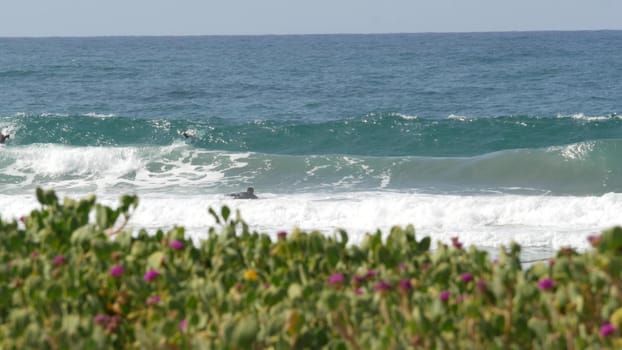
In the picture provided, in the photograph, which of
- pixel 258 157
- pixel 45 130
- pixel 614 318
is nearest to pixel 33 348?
pixel 614 318

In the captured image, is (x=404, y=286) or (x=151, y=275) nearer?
(x=404, y=286)

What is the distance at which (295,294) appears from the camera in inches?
112

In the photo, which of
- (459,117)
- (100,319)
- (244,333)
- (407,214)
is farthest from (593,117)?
(244,333)

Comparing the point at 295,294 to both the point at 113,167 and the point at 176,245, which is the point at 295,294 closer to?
the point at 176,245

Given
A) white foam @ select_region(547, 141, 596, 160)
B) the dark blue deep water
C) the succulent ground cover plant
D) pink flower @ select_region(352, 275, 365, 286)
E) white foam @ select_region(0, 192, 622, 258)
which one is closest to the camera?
the succulent ground cover plant

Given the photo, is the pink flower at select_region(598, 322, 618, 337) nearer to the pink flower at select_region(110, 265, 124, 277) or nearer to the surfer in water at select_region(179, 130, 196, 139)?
the pink flower at select_region(110, 265, 124, 277)

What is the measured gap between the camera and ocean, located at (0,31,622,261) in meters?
Answer: 14.0

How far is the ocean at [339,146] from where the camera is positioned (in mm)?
13992

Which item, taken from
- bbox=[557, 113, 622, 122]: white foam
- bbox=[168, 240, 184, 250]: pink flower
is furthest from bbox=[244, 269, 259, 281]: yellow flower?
bbox=[557, 113, 622, 122]: white foam

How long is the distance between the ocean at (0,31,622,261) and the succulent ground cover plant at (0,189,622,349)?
25.6 ft

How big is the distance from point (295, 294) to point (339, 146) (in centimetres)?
2280

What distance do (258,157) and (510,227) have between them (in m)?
9.43

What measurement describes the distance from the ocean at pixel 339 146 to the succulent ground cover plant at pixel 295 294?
781 cm

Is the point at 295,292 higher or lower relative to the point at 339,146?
lower
